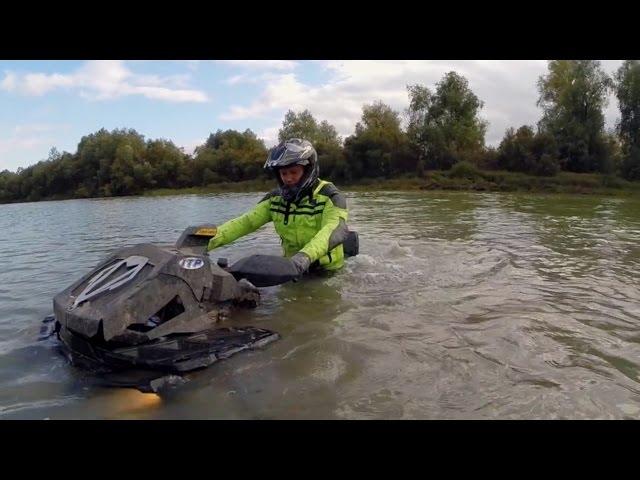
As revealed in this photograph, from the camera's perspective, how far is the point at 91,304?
386cm

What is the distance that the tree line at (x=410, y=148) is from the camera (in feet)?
132

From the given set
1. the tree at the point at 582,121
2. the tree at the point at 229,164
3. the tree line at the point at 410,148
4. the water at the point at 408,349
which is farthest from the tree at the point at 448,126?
the water at the point at 408,349

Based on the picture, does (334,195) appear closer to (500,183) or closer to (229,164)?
(500,183)

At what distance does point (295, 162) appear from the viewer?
226 inches

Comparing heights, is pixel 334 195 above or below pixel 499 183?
above

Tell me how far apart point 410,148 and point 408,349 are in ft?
158

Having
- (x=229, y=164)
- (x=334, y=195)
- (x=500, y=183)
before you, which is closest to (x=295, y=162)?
(x=334, y=195)

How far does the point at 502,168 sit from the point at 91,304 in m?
45.4

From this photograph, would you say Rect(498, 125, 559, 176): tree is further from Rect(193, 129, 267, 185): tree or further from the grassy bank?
Rect(193, 129, 267, 185): tree

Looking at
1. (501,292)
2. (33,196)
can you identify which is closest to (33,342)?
(501,292)

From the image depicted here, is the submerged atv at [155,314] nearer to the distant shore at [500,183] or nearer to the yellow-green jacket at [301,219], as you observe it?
the yellow-green jacket at [301,219]

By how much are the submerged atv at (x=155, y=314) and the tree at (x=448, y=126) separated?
4566 centimetres
